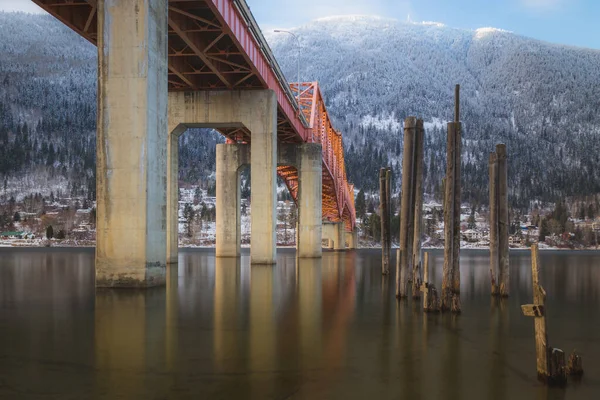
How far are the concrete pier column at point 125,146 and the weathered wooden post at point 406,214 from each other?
926cm

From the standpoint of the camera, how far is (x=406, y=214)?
24.8 m

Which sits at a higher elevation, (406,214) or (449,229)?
(406,214)

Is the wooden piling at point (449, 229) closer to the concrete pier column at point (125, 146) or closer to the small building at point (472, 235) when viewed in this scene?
the concrete pier column at point (125, 146)

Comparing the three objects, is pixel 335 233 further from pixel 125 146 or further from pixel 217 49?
pixel 125 146

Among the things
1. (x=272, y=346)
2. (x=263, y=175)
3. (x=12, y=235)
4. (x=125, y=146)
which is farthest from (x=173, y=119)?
(x=12, y=235)

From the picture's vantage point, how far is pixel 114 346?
46.3 ft

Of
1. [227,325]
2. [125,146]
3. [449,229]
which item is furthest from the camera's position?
[125,146]

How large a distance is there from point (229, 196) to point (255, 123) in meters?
14.3

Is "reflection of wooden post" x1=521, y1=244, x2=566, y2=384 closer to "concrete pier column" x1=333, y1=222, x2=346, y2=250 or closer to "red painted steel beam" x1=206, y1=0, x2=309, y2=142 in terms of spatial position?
"red painted steel beam" x1=206, y1=0, x2=309, y2=142

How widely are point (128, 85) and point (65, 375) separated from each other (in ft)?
53.7

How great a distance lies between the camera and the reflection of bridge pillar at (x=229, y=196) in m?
60.0

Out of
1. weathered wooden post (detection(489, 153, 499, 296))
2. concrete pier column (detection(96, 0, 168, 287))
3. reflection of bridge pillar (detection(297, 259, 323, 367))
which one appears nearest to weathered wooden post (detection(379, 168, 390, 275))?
reflection of bridge pillar (detection(297, 259, 323, 367))

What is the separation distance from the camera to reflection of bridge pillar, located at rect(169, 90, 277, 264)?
1868 inches

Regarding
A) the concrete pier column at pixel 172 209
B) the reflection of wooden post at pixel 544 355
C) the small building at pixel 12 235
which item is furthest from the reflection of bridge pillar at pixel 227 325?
the small building at pixel 12 235
